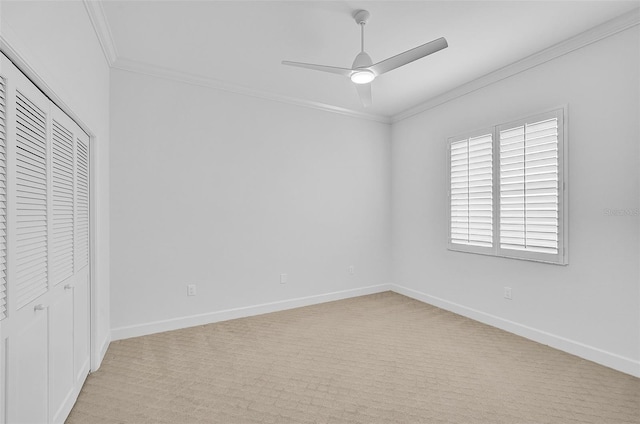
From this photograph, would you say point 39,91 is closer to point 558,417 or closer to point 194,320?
point 194,320

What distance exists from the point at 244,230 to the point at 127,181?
1.29m

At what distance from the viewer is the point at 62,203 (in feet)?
6.21

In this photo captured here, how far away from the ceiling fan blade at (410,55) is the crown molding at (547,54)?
4.99ft

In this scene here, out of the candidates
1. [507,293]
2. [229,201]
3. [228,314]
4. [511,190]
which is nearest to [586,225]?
[511,190]

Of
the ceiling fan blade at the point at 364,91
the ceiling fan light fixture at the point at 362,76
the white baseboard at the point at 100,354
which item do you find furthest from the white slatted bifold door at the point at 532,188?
the white baseboard at the point at 100,354

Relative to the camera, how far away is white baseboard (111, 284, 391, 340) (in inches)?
124

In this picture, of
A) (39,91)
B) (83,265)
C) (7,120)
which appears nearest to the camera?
(7,120)

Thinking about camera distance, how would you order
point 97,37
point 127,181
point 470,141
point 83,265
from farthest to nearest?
point 470,141 < point 127,181 < point 97,37 < point 83,265

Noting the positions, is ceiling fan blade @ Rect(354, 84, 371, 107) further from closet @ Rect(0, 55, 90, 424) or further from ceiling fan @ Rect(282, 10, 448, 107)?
closet @ Rect(0, 55, 90, 424)

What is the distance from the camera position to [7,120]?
1.27 meters

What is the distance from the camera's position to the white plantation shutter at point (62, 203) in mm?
1769

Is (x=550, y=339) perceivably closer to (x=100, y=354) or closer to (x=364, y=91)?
(x=364, y=91)


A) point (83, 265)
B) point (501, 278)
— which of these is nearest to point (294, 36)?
point (83, 265)

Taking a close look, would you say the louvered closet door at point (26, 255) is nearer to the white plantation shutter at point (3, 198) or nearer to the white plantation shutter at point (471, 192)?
the white plantation shutter at point (3, 198)
